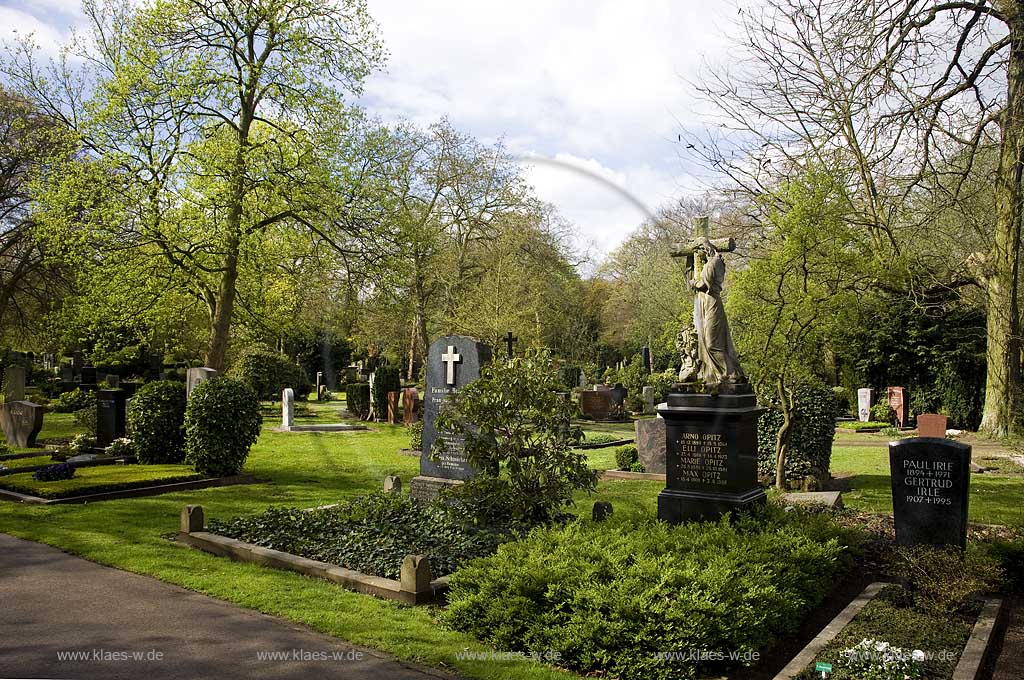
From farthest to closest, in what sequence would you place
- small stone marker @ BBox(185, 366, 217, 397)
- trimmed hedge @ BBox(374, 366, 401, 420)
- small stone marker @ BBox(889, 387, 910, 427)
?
trimmed hedge @ BBox(374, 366, 401, 420)
small stone marker @ BBox(889, 387, 910, 427)
small stone marker @ BBox(185, 366, 217, 397)

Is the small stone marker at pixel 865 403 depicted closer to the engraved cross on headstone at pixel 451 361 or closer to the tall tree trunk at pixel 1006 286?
the tall tree trunk at pixel 1006 286

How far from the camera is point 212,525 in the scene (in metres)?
9.58

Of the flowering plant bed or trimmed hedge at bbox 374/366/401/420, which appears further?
trimmed hedge at bbox 374/366/401/420

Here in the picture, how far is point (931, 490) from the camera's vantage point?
327 inches

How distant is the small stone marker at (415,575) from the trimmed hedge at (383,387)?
2136cm

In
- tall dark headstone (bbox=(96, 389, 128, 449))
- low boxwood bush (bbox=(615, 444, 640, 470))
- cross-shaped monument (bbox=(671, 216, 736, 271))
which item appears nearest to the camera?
cross-shaped monument (bbox=(671, 216, 736, 271))

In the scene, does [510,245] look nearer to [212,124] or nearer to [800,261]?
[212,124]

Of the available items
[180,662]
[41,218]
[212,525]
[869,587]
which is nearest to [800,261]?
[869,587]

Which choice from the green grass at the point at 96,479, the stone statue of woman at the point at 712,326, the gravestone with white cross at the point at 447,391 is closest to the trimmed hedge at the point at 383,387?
the green grass at the point at 96,479

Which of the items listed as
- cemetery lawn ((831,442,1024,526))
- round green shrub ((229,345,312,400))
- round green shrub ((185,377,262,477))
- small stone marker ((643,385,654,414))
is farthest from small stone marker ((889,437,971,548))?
round green shrub ((229,345,312,400))

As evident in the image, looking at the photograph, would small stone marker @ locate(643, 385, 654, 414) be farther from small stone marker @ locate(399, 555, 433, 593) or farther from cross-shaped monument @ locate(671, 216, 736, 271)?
small stone marker @ locate(399, 555, 433, 593)

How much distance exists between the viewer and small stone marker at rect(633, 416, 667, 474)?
15.5m

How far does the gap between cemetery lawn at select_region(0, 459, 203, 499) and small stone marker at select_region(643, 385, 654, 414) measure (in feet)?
73.7

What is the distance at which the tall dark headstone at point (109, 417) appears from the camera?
56.9ft
